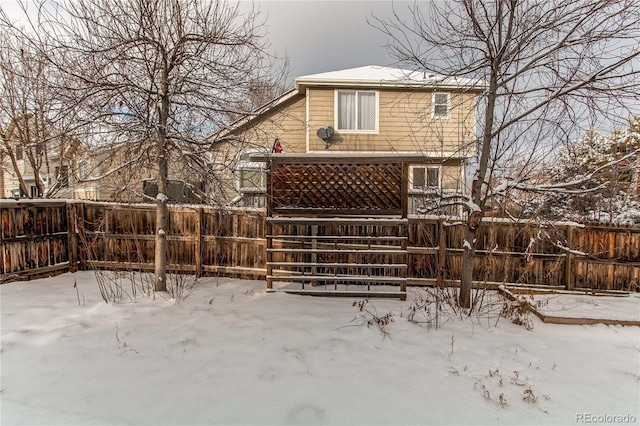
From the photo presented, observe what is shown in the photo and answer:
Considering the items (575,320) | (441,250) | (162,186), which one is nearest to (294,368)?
(162,186)

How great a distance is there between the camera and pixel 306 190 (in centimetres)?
519

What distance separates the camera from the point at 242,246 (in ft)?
19.1

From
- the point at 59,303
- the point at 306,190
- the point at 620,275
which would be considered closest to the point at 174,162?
the point at 306,190

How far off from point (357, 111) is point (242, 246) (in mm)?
6923

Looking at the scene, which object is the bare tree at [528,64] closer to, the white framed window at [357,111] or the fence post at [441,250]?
the fence post at [441,250]

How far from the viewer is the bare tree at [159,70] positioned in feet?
12.6

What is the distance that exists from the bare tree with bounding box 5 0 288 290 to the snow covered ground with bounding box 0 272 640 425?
4.82 ft

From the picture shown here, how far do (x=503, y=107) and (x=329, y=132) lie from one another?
22.0 ft

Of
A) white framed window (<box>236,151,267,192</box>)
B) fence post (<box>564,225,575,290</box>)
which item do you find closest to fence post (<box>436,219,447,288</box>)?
fence post (<box>564,225,575,290</box>)

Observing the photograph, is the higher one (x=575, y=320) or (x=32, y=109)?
(x=32, y=109)

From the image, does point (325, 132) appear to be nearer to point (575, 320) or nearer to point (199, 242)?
point (199, 242)

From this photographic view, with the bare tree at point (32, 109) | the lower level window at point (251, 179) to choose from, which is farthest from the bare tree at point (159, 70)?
the lower level window at point (251, 179)

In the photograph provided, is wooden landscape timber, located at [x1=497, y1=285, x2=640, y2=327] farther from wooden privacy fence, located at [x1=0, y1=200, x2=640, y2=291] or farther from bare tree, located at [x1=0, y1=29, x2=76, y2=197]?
bare tree, located at [x1=0, y1=29, x2=76, y2=197]

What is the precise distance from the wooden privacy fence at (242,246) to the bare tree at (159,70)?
1.38 metres
